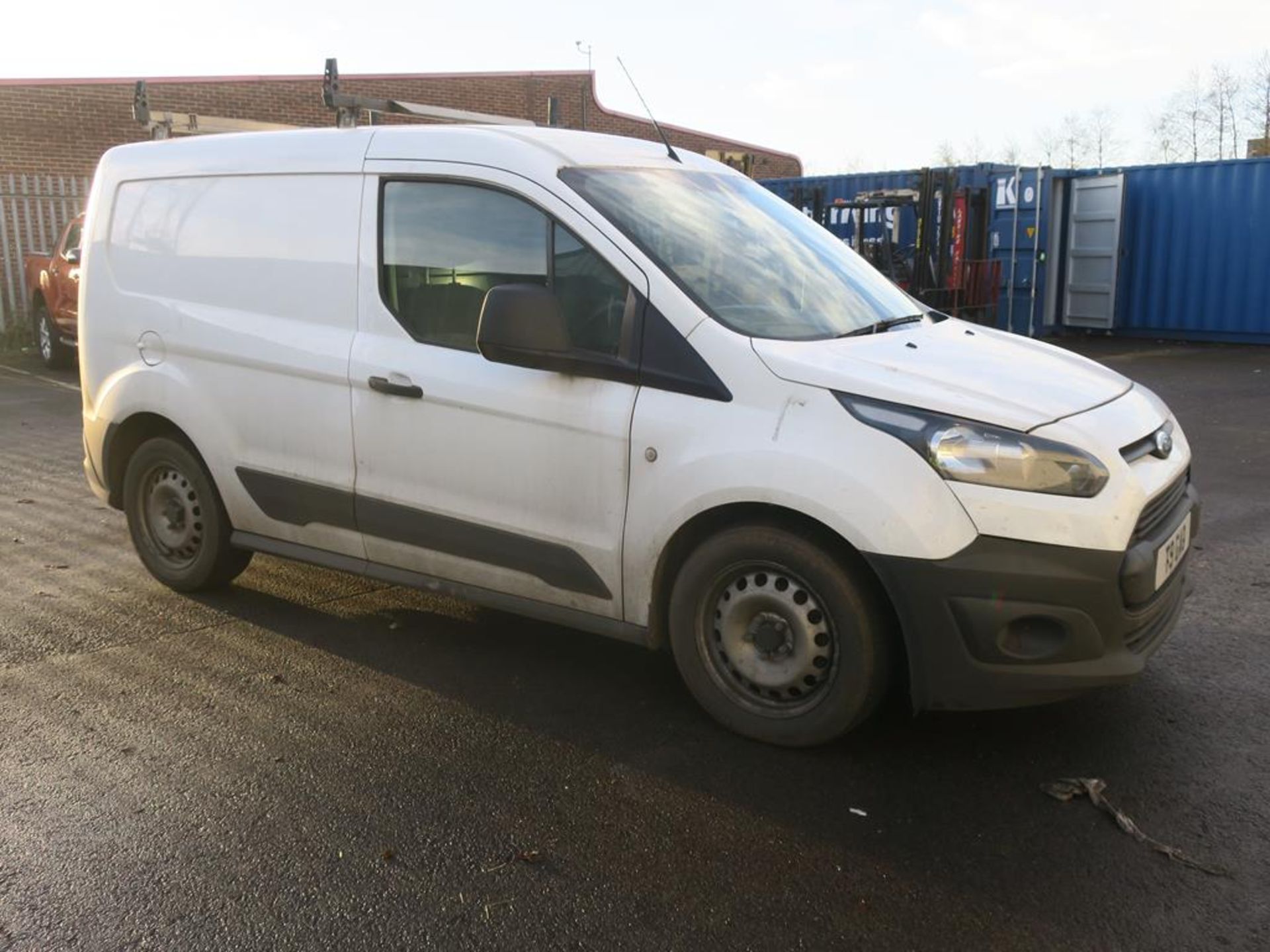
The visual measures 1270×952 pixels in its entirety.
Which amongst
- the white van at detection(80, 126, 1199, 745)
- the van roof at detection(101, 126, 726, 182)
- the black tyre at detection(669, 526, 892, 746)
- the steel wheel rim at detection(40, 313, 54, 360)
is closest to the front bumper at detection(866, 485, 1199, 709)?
the white van at detection(80, 126, 1199, 745)

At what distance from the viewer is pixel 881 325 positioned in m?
4.09

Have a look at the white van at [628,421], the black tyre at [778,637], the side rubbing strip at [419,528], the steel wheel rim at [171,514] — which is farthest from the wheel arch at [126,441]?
the black tyre at [778,637]

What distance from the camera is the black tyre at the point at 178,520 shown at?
4.96m

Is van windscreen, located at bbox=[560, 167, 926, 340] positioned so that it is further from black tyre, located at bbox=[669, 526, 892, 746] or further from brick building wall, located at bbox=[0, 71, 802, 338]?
brick building wall, located at bbox=[0, 71, 802, 338]

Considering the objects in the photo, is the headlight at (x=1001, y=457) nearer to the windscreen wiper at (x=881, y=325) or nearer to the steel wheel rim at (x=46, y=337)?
the windscreen wiper at (x=881, y=325)

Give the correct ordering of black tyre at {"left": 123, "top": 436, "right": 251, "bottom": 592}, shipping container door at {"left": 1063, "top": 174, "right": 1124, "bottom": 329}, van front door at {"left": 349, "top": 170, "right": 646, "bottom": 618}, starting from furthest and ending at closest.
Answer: shipping container door at {"left": 1063, "top": 174, "right": 1124, "bottom": 329} → black tyre at {"left": 123, "top": 436, "right": 251, "bottom": 592} → van front door at {"left": 349, "top": 170, "right": 646, "bottom": 618}

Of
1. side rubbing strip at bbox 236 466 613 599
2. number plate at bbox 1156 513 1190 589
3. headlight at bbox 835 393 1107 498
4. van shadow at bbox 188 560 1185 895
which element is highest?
headlight at bbox 835 393 1107 498

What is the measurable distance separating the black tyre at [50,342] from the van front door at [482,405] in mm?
12031

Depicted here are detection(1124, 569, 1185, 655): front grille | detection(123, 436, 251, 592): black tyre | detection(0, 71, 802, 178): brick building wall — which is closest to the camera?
detection(1124, 569, 1185, 655): front grille

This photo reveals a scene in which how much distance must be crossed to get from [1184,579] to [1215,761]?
62 centimetres

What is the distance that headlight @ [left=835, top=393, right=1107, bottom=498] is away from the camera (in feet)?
10.5

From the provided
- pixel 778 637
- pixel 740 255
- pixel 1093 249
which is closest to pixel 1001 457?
pixel 778 637

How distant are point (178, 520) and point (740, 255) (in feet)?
9.30

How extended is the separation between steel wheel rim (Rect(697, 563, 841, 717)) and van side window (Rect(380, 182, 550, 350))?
50.6 inches
